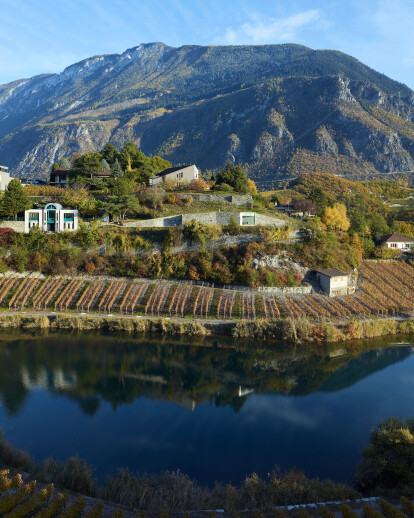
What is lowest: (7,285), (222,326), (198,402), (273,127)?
(198,402)

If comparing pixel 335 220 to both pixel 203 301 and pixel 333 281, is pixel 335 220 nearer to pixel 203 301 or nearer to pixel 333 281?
pixel 333 281

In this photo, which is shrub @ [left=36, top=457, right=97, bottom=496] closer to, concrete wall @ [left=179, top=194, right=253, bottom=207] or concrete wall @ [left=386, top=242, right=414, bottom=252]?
concrete wall @ [left=179, top=194, right=253, bottom=207]

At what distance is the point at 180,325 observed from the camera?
1057 inches

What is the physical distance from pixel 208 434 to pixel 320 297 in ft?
62.1

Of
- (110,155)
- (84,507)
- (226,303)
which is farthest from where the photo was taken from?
(110,155)

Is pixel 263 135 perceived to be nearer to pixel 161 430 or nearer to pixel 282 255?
pixel 282 255

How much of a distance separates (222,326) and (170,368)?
6.01m

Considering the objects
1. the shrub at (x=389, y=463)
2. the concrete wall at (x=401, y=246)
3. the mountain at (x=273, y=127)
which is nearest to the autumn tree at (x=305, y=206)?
the concrete wall at (x=401, y=246)

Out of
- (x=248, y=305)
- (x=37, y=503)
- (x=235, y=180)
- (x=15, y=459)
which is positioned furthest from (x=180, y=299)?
(x=235, y=180)

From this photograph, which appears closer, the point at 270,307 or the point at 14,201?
the point at 270,307

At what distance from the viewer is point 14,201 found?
37.0 m

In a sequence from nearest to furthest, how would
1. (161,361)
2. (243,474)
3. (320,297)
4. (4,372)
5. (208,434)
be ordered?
(243,474), (208,434), (4,372), (161,361), (320,297)

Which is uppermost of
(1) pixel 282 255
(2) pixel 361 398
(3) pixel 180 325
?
(1) pixel 282 255

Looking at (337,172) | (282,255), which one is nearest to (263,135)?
(337,172)
